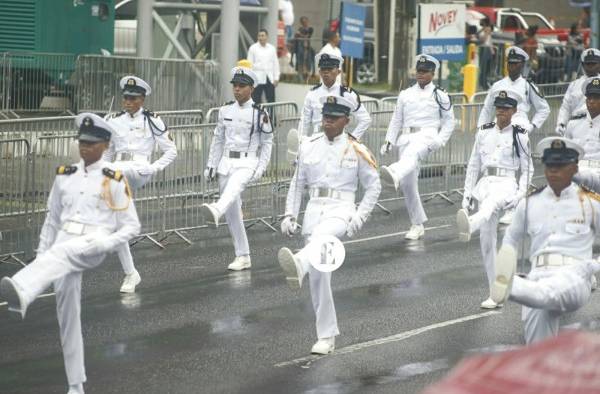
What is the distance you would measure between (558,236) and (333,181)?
8.81ft

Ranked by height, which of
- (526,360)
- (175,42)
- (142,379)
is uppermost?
(175,42)

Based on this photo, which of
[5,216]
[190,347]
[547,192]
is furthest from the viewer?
[5,216]

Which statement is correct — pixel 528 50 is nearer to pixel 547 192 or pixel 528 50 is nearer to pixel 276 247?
pixel 276 247

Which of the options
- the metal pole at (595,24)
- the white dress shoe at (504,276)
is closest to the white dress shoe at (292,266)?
the white dress shoe at (504,276)

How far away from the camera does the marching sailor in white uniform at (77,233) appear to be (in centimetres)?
1097

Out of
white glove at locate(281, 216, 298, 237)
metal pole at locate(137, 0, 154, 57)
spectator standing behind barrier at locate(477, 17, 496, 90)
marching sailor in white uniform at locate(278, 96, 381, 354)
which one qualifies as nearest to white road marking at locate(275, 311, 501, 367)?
marching sailor in white uniform at locate(278, 96, 381, 354)

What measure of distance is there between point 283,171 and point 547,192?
389 inches

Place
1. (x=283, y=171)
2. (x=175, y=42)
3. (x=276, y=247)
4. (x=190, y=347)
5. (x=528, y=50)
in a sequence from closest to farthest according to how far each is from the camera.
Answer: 1. (x=190, y=347)
2. (x=276, y=247)
3. (x=283, y=171)
4. (x=175, y=42)
5. (x=528, y=50)

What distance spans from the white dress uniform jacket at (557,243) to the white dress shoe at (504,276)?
0.89 ft

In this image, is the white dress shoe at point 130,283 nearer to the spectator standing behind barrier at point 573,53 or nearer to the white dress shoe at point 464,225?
the white dress shoe at point 464,225

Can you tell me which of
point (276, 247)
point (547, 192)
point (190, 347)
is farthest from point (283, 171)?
point (547, 192)

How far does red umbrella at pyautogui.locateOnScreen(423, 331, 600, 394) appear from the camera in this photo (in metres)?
6.26

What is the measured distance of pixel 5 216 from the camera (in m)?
16.9

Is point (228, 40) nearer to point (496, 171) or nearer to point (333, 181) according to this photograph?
point (496, 171)
